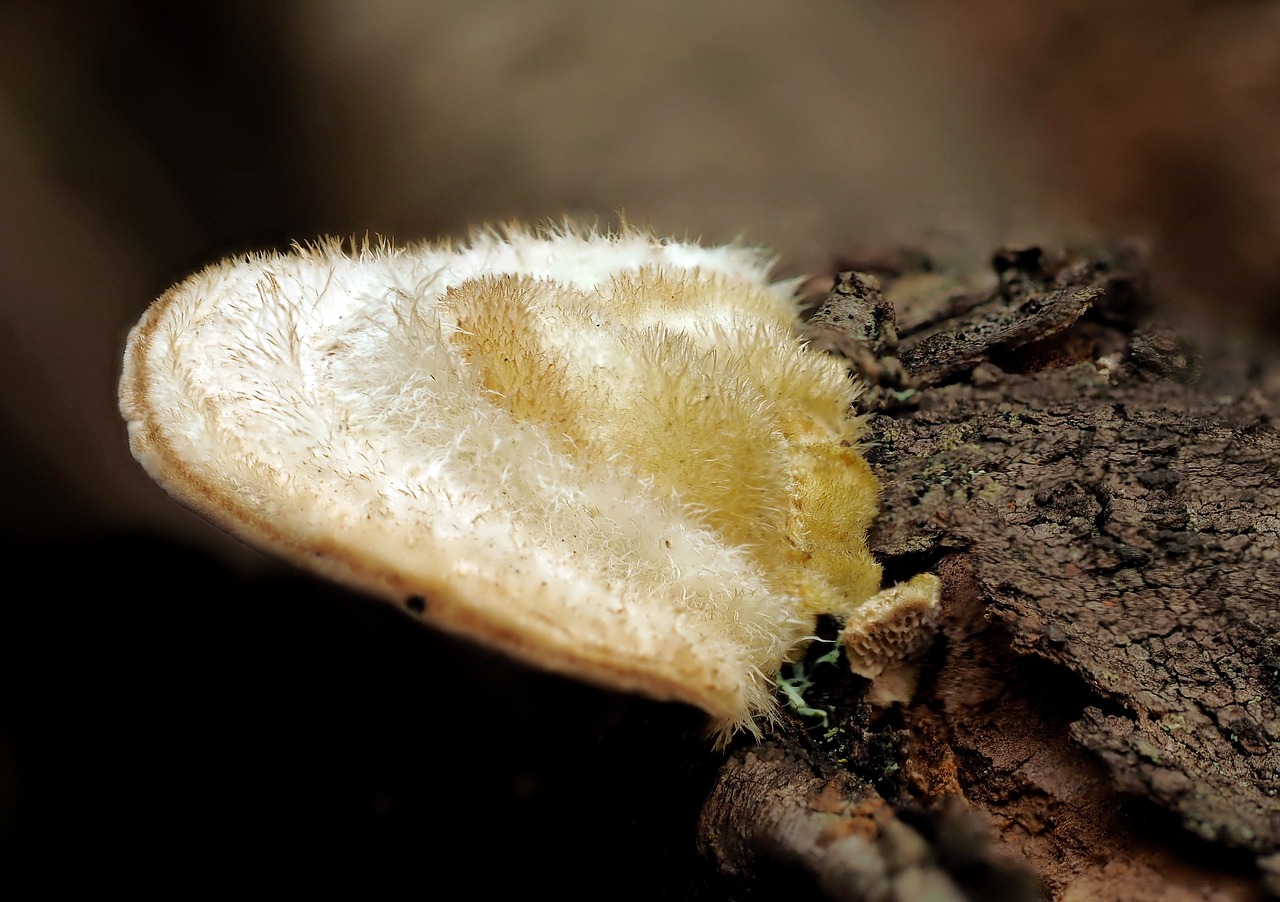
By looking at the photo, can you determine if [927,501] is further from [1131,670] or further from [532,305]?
[532,305]

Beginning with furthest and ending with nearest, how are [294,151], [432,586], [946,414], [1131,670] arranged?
[294,151], [946,414], [1131,670], [432,586]

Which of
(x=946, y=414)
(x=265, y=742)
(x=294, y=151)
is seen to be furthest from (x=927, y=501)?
(x=294, y=151)

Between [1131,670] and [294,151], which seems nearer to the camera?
[1131,670]
